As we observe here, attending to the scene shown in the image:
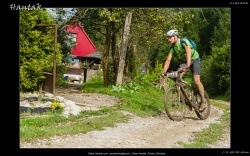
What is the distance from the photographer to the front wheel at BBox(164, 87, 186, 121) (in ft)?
27.2

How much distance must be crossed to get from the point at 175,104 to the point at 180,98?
258 millimetres

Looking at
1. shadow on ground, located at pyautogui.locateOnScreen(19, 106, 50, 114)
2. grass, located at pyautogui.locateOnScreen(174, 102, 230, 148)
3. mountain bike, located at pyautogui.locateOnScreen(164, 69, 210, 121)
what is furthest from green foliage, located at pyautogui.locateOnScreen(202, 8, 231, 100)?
shadow on ground, located at pyautogui.locateOnScreen(19, 106, 50, 114)

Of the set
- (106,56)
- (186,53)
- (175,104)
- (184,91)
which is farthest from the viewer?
(106,56)

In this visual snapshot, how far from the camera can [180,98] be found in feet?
28.1

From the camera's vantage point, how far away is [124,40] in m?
16.5

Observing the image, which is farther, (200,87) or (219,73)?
(219,73)

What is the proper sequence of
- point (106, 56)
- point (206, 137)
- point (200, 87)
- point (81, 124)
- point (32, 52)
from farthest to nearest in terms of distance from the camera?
point (106, 56), point (32, 52), point (200, 87), point (81, 124), point (206, 137)

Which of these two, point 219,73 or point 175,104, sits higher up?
point 219,73

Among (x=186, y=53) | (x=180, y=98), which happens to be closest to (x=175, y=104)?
(x=180, y=98)

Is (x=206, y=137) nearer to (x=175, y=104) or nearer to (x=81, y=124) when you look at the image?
(x=175, y=104)

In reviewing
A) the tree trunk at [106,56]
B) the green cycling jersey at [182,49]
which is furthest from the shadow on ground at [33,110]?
the tree trunk at [106,56]
